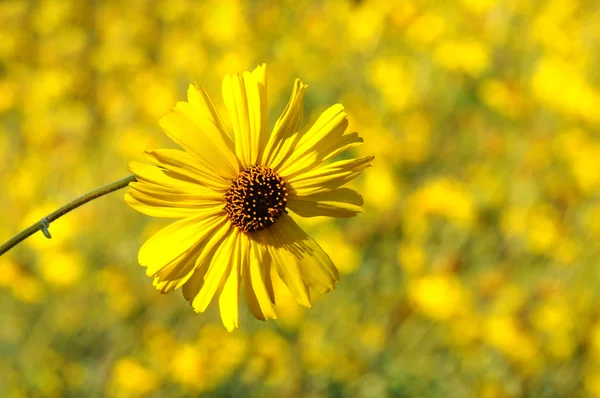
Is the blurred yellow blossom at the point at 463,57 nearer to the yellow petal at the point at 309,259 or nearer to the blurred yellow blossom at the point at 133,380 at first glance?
the blurred yellow blossom at the point at 133,380

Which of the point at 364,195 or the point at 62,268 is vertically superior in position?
the point at 364,195

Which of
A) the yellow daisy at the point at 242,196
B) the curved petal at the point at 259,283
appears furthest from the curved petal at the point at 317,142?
the curved petal at the point at 259,283

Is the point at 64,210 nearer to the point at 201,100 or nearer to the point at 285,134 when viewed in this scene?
the point at 201,100

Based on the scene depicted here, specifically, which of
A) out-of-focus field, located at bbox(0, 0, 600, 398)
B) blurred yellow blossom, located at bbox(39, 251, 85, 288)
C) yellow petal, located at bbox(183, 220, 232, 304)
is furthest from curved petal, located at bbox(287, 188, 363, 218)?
blurred yellow blossom, located at bbox(39, 251, 85, 288)

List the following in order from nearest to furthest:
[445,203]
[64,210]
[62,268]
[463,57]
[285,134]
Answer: [64,210] → [285,134] → [62,268] → [445,203] → [463,57]

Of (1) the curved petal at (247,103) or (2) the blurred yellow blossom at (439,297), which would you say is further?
(2) the blurred yellow blossom at (439,297)

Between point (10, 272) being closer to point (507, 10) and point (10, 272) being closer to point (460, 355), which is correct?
point (460, 355)

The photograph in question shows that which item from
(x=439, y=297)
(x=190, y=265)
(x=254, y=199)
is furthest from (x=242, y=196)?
(x=439, y=297)

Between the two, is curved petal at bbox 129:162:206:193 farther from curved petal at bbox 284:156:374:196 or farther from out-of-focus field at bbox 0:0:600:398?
out-of-focus field at bbox 0:0:600:398
